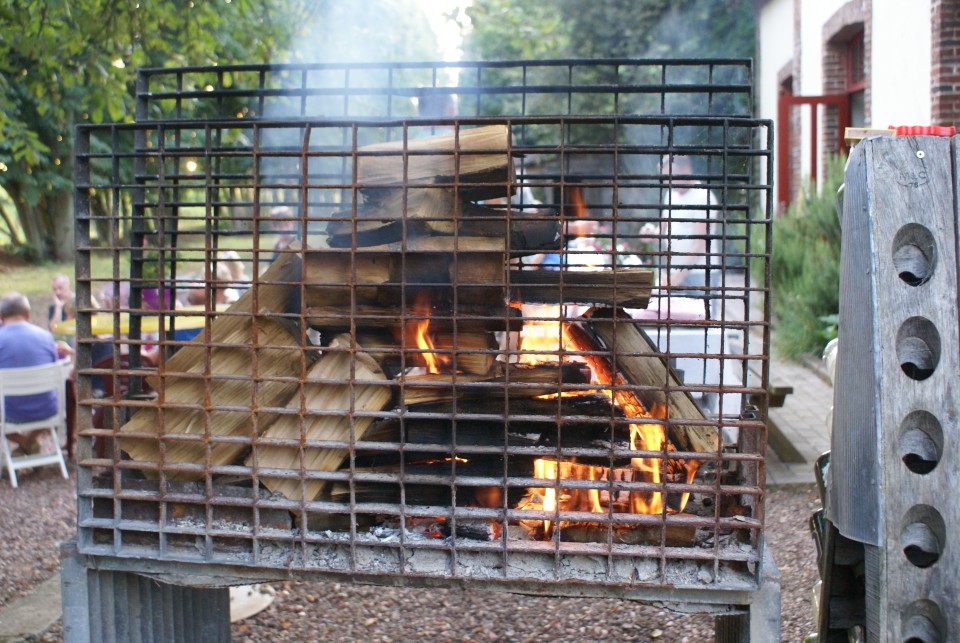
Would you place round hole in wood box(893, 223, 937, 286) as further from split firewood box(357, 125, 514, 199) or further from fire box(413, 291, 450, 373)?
fire box(413, 291, 450, 373)

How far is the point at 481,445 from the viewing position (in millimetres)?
2738

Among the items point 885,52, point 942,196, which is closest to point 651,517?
point 942,196

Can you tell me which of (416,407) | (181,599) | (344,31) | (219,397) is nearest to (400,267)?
(416,407)

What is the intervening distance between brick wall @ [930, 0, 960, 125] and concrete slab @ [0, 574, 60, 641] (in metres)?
7.94

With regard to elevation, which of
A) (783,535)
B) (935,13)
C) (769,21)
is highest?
(769,21)

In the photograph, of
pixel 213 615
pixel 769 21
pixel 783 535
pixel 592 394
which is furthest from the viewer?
pixel 769 21

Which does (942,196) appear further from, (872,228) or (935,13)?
(935,13)

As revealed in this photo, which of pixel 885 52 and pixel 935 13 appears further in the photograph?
pixel 885 52

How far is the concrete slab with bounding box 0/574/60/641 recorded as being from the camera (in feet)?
12.6

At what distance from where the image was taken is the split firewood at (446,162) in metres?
2.60

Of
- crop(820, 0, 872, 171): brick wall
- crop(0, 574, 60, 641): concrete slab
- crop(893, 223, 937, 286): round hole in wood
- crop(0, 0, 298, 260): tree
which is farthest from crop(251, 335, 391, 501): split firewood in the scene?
crop(820, 0, 872, 171): brick wall

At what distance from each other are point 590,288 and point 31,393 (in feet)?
18.9

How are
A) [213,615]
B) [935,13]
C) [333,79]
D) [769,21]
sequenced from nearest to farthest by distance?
[213,615]
[935,13]
[333,79]
[769,21]

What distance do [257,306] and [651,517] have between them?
4.63 ft
